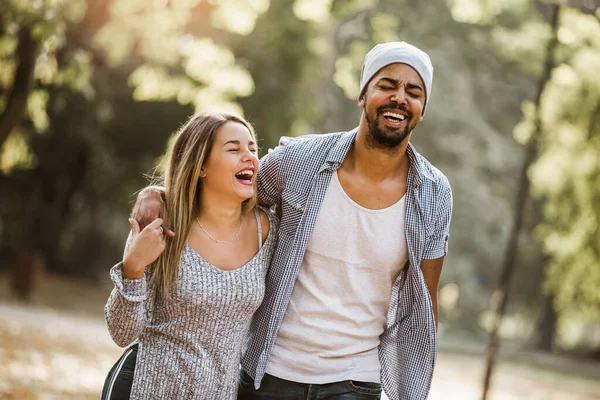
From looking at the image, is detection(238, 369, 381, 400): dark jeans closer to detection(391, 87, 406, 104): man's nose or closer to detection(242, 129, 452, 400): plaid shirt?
detection(242, 129, 452, 400): plaid shirt

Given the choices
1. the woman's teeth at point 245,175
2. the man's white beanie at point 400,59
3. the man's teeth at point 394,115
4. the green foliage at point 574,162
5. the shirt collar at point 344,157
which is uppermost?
the green foliage at point 574,162

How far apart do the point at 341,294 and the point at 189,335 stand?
2.65 ft

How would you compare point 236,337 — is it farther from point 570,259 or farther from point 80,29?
point 570,259

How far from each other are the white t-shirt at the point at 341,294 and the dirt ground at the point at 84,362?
628 centimetres

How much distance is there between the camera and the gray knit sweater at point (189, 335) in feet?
12.6

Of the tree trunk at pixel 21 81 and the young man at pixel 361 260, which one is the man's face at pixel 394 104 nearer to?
the young man at pixel 361 260

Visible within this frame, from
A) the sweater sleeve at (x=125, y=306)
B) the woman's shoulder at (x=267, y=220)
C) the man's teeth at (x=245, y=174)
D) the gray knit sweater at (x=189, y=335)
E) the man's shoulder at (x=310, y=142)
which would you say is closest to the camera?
the sweater sleeve at (x=125, y=306)

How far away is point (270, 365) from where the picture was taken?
4.25 meters

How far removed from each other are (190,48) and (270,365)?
825cm

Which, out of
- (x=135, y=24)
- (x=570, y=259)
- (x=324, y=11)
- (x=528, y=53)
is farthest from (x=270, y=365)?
(x=570, y=259)

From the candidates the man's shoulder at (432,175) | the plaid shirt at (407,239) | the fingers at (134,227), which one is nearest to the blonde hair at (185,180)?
the fingers at (134,227)

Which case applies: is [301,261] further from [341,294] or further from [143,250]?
[143,250]

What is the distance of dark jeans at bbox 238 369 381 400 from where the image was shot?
4.20 metres

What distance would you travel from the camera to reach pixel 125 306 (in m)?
3.71
